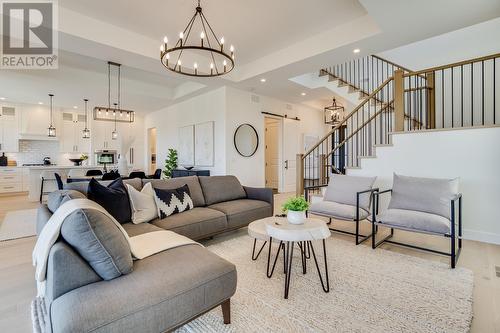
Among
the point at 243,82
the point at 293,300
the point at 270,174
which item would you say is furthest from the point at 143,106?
the point at 293,300

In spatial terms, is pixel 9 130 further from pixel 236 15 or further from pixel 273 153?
pixel 236 15

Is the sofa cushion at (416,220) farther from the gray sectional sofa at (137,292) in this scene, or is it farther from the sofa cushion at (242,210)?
the gray sectional sofa at (137,292)

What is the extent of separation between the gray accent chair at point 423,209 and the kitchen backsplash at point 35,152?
10459mm

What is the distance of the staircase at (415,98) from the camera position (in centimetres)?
421

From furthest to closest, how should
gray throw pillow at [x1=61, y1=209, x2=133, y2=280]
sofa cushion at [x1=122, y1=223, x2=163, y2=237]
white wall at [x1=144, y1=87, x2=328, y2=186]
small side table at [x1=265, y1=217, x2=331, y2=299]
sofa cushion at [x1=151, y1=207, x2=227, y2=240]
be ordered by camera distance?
white wall at [x1=144, y1=87, x2=328, y2=186]
sofa cushion at [x1=151, y1=207, x2=227, y2=240]
sofa cushion at [x1=122, y1=223, x2=163, y2=237]
small side table at [x1=265, y1=217, x2=331, y2=299]
gray throw pillow at [x1=61, y1=209, x2=133, y2=280]

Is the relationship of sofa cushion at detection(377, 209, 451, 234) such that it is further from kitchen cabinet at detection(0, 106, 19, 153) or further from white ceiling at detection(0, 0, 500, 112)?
kitchen cabinet at detection(0, 106, 19, 153)

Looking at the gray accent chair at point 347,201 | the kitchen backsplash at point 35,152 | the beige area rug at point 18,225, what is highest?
the kitchen backsplash at point 35,152

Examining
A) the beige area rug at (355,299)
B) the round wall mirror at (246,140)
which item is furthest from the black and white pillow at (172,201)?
the round wall mirror at (246,140)

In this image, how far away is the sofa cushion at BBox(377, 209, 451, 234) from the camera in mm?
2668

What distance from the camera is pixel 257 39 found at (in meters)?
4.27

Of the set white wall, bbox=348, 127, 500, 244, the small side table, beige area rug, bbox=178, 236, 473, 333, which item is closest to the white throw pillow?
beige area rug, bbox=178, 236, 473, 333

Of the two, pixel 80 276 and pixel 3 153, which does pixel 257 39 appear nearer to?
pixel 80 276

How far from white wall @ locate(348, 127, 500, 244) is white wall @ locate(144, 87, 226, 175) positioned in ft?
12.9

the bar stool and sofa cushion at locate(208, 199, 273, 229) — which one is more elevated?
the bar stool
